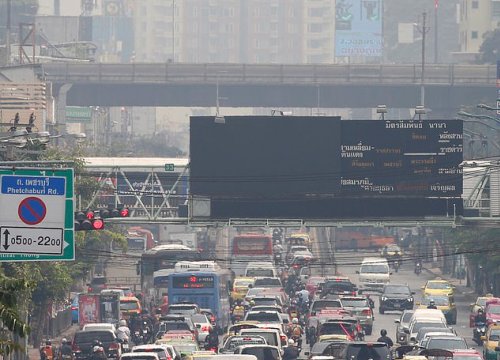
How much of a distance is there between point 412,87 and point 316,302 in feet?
253

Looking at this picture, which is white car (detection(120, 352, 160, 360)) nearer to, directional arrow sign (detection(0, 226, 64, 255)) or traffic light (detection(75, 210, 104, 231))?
traffic light (detection(75, 210, 104, 231))

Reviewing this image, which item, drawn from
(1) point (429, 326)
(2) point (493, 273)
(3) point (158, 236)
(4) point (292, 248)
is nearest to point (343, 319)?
(1) point (429, 326)

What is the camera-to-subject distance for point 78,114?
557 ft

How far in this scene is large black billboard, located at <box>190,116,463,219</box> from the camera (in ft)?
209

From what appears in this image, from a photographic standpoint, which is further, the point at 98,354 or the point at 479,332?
the point at 479,332

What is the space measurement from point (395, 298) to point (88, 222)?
3723cm

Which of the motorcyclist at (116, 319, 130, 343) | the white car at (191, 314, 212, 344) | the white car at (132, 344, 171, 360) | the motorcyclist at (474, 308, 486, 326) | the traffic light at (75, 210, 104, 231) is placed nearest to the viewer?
the traffic light at (75, 210, 104, 231)

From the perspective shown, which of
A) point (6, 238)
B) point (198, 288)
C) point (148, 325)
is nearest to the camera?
point (6, 238)

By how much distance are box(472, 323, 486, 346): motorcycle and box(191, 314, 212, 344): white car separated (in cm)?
904

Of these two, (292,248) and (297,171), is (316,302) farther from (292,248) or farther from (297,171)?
(292,248)

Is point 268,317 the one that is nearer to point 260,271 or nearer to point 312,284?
point 312,284

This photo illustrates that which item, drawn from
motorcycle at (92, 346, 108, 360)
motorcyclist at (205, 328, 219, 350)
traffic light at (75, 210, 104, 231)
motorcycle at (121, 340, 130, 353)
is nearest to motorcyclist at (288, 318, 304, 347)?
motorcyclist at (205, 328, 219, 350)

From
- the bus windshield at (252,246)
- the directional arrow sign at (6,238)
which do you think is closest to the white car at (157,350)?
the directional arrow sign at (6,238)

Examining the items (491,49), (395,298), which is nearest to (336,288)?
(395,298)
